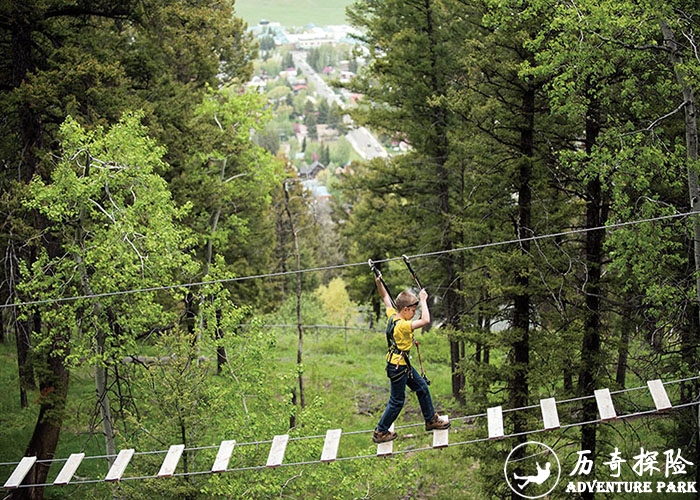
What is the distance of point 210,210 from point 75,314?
1063cm

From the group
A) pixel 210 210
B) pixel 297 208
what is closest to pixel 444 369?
pixel 210 210

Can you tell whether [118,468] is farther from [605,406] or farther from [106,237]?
[605,406]

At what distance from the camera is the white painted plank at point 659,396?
9.40 metres

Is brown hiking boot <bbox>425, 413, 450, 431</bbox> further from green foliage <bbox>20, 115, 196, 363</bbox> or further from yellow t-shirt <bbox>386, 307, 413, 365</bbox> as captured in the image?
green foliage <bbox>20, 115, 196, 363</bbox>

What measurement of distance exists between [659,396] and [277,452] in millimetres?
4927

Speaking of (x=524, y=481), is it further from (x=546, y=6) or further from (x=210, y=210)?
(x=210, y=210)

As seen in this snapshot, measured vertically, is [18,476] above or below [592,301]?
below

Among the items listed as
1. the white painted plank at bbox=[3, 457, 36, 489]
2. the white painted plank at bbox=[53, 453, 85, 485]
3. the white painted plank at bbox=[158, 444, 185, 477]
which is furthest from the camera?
the white painted plank at bbox=[3, 457, 36, 489]

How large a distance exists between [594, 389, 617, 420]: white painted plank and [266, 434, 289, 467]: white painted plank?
400 cm

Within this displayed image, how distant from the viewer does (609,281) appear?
14.0 meters

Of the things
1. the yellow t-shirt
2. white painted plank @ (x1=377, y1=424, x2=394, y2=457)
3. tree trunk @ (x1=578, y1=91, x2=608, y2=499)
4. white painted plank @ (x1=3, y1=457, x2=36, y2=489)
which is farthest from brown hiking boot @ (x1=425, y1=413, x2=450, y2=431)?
white painted plank @ (x1=3, y1=457, x2=36, y2=489)

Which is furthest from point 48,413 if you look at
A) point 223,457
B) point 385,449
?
point 385,449

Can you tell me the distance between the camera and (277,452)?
958 centimetres

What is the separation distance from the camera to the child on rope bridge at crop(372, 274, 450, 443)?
376 inches
